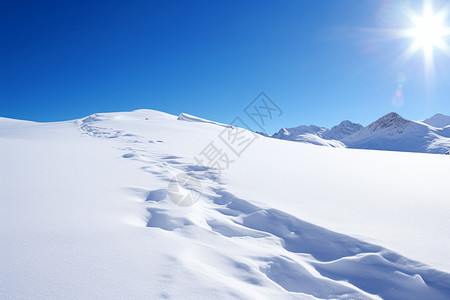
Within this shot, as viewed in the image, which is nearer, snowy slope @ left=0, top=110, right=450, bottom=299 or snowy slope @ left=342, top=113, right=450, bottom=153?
snowy slope @ left=0, top=110, right=450, bottom=299

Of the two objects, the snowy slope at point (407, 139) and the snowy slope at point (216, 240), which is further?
the snowy slope at point (407, 139)

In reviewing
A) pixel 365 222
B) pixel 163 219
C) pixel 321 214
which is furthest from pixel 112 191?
pixel 365 222

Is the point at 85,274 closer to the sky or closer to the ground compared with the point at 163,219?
closer to the ground

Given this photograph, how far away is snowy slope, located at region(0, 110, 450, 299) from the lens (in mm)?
1637

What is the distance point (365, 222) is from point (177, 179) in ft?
10.8

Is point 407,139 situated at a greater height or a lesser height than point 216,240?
greater

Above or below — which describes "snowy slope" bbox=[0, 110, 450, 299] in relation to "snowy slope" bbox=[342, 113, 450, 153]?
below

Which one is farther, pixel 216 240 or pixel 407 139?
pixel 407 139

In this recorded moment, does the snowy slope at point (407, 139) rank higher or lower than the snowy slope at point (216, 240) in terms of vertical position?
higher

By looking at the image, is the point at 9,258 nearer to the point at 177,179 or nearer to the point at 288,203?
the point at 177,179

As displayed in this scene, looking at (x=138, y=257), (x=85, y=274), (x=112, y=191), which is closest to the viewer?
(x=85, y=274)

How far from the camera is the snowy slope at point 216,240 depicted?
164 cm

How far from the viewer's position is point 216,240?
2.42 metres

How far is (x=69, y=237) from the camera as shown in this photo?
205 cm
